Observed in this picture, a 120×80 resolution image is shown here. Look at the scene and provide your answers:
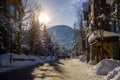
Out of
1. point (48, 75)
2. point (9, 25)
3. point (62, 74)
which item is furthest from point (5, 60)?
point (48, 75)

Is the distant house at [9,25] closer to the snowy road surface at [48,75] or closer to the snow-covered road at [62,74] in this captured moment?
the snow-covered road at [62,74]

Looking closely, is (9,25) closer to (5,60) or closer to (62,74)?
(5,60)

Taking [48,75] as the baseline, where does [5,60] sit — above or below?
above

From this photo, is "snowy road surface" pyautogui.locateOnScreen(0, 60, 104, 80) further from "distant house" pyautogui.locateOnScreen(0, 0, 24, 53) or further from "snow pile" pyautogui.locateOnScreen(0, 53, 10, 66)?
"distant house" pyautogui.locateOnScreen(0, 0, 24, 53)

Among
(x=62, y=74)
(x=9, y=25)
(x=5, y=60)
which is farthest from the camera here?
(x=9, y=25)

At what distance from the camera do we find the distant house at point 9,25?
131 ft

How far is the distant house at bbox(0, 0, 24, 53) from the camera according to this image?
39972 mm

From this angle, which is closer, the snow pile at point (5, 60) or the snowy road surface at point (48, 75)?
the snowy road surface at point (48, 75)

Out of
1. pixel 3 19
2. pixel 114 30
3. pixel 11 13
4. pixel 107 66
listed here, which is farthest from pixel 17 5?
pixel 107 66

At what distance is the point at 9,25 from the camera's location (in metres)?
41.0

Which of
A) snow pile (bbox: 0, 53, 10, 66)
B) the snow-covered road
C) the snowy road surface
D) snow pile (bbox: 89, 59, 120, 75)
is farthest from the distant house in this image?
snow pile (bbox: 89, 59, 120, 75)

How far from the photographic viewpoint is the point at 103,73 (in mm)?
20281

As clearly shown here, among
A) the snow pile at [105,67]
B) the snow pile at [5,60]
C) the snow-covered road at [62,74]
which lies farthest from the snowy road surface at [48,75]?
the snow pile at [5,60]

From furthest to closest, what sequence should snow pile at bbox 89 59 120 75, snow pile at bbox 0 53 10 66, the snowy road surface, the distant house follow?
the distant house < snow pile at bbox 0 53 10 66 < snow pile at bbox 89 59 120 75 < the snowy road surface
